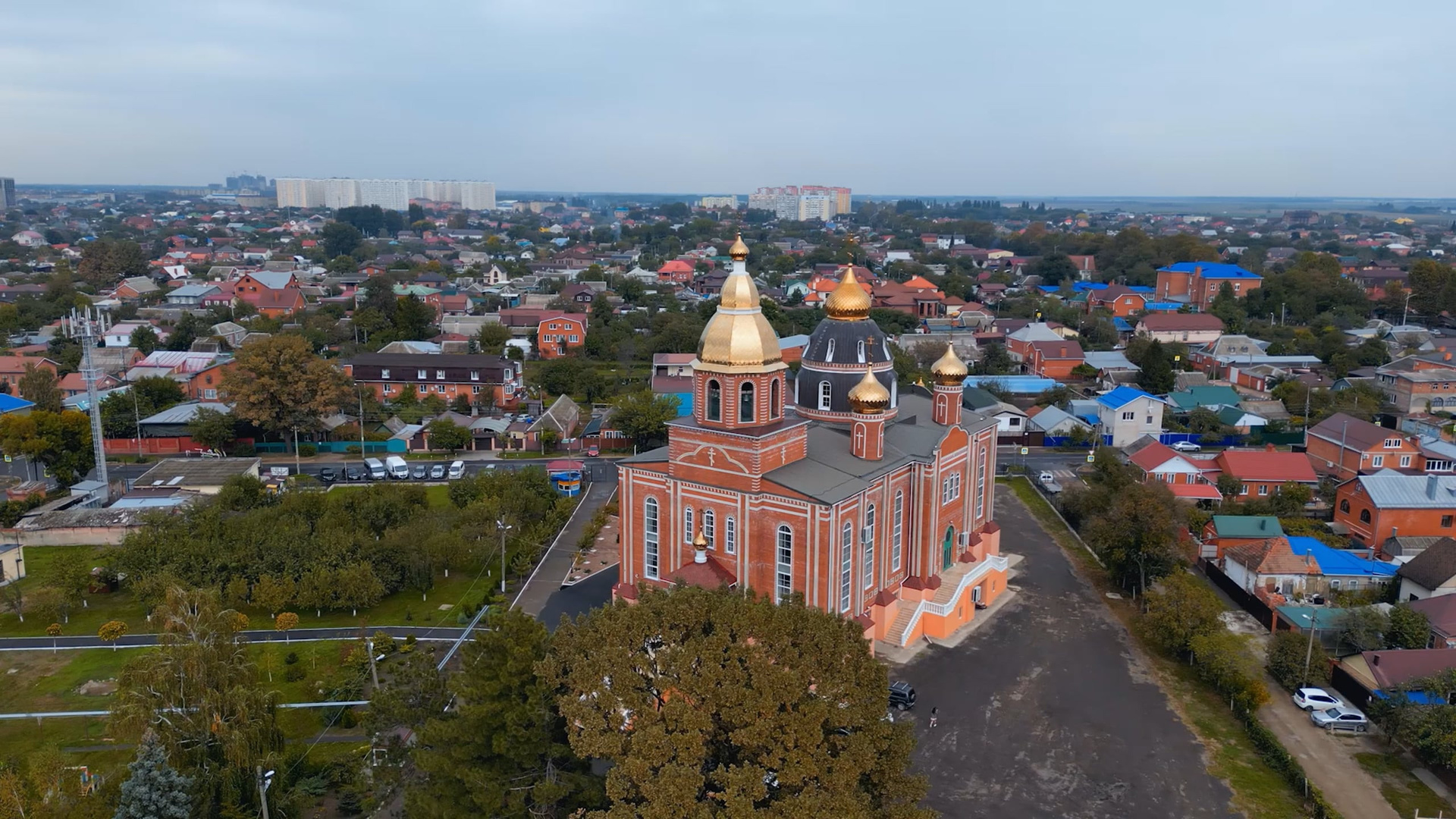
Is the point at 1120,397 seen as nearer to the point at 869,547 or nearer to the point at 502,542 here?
the point at 869,547

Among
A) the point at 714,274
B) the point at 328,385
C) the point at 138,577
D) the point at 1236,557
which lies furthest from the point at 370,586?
the point at 714,274

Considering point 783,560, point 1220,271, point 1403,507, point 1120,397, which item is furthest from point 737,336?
point 1220,271

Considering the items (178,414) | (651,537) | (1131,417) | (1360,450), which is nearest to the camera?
(651,537)

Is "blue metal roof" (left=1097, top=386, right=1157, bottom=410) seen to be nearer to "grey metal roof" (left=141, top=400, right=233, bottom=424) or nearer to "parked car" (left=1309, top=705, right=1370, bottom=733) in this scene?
"parked car" (left=1309, top=705, right=1370, bottom=733)

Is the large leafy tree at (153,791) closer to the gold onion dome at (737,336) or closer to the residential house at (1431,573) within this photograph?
the gold onion dome at (737,336)

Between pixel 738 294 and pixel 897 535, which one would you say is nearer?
pixel 738 294

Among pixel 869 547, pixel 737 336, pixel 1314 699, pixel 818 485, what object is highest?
pixel 737 336

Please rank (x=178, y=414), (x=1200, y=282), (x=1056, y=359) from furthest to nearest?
(x=1200, y=282), (x=1056, y=359), (x=178, y=414)
